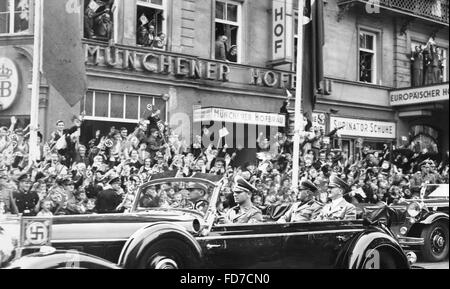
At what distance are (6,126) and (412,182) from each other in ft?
12.6

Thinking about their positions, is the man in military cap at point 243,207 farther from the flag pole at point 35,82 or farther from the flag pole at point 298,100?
the flag pole at point 35,82

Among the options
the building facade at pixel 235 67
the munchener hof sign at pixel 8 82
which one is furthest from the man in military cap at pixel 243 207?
the munchener hof sign at pixel 8 82

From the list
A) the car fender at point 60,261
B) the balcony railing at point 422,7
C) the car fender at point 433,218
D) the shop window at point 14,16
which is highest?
the balcony railing at point 422,7

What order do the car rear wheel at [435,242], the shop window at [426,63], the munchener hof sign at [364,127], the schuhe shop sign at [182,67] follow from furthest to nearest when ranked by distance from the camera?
the shop window at [426,63], the car rear wheel at [435,242], the munchener hof sign at [364,127], the schuhe shop sign at [182,67]

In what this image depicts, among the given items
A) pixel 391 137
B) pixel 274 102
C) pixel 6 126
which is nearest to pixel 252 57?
pixel 274 102

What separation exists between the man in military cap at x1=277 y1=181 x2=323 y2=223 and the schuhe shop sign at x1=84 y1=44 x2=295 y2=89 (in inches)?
34.2

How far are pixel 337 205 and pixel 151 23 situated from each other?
2.02 m

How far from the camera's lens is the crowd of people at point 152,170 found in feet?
11.6

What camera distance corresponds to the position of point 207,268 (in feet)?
12.4

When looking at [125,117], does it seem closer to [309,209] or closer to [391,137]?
[309,209]

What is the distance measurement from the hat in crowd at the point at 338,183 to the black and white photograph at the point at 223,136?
2cm

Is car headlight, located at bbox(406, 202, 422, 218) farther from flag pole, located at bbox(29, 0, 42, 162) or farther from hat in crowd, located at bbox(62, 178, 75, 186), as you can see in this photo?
flag pole, located at bbox(29, 0, 42, 162)

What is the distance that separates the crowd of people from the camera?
3527mm

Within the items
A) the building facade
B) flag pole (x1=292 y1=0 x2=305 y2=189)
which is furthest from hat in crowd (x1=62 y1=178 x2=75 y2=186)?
flag pole (x1=292 y1=0 x2=305 y2=189)
